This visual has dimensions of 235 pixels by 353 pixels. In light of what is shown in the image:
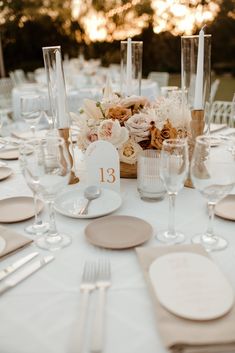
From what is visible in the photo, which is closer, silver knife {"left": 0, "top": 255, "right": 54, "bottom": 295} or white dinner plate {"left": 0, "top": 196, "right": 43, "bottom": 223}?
silver knife {"left": 0, "top": 255, "right": 54, "bottom": 295}

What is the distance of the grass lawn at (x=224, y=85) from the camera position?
8.55 meters

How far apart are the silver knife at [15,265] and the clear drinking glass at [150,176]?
473mm

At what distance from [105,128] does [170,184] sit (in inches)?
18.4

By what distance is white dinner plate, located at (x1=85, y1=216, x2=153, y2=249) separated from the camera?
3.43 feet

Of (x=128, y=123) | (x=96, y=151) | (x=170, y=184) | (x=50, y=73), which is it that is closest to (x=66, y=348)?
(x=170, y=184)

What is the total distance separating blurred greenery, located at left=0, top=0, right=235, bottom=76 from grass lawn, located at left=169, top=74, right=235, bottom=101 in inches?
7.5

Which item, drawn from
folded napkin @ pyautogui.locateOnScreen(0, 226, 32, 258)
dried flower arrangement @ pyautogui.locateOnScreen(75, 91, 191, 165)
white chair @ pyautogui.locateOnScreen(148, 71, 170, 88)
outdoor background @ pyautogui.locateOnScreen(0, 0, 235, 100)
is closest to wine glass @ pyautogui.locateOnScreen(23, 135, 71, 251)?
folded napkin @ pyautogui.locateOnScreen(0, 226, 32, 258)

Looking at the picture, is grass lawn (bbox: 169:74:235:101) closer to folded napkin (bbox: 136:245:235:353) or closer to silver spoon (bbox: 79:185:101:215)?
silver spoon (bbox: 79:185:101:215)

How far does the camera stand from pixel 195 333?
27.9 inches

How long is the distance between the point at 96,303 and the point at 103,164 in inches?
25.4

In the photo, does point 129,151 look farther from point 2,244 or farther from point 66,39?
point 66,39

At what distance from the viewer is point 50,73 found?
154cm

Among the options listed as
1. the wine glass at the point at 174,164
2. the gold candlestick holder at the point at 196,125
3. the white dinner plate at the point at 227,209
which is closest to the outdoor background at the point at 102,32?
the gold candlestick holder at the point at 196,125

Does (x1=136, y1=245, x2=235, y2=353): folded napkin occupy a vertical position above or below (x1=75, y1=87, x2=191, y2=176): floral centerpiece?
below
